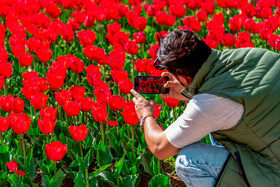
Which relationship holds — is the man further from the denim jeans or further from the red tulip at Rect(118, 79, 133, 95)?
the red tulip at Rect(118, 79, 133, 95)

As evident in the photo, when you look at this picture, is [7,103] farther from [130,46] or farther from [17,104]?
[130,46]

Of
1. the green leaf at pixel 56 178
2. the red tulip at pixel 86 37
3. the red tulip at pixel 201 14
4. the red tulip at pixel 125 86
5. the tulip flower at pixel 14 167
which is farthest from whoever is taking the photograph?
the red tulip at pixel 201 14

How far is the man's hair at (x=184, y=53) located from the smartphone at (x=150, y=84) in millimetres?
579

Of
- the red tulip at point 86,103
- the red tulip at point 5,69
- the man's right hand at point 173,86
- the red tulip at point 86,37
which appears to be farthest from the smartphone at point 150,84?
the red tulip at point 86,37

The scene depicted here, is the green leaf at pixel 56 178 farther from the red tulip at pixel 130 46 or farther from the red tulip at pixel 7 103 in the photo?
the red tulip at pixel 130 46

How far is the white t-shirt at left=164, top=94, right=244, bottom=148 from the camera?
8.09 feet

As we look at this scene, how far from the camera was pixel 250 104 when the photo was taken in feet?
8.15

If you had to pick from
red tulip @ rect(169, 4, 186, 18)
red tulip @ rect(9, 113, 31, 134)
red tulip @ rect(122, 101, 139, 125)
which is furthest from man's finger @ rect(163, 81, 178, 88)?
red tulip @ rect(169, 4, 186, 18)

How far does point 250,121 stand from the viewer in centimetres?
253

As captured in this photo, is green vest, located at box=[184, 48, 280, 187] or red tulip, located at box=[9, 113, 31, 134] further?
red tulip, located at box=[9, 113, 31, 134]

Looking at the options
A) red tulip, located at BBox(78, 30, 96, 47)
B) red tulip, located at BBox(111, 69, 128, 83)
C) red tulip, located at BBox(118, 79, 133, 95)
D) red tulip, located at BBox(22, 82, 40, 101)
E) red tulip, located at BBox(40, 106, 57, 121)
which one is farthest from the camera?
red tulip, located at BBox(78, 30, 96, 47)

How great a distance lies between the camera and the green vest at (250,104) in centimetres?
250

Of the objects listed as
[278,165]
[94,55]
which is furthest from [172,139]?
[94,55]

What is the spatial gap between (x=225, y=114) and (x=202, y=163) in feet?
1.17
